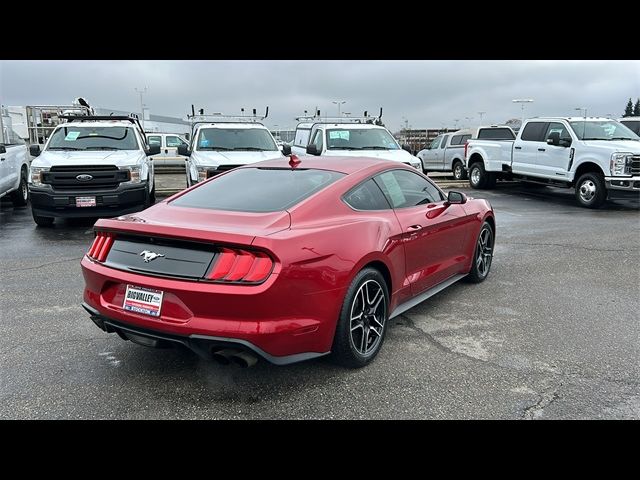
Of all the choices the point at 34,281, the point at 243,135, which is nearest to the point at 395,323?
the point at 34,281

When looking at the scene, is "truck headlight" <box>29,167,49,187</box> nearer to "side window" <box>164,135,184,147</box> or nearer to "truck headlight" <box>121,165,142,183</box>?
"truck headlight" <box>121,165,142,183</box>

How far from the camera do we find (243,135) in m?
11.2

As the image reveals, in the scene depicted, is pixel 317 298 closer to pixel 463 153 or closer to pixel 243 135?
pixel 243 135

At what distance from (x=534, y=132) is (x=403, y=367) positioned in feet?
38.3

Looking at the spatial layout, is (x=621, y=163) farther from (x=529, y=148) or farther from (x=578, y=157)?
(x=529, y=148)

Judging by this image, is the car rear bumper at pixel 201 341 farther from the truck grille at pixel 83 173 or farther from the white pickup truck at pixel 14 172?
the white pickup truck at pixel 14 172

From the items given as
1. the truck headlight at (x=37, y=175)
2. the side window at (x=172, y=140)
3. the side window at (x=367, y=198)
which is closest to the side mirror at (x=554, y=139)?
the side window at (x=367, y=198)

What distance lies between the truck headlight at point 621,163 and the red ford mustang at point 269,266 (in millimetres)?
8746

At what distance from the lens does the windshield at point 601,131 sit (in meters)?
12.2

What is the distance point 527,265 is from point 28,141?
16.7 meters

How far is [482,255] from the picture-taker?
19.2ft

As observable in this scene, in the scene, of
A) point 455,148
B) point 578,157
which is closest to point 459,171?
point 455,148

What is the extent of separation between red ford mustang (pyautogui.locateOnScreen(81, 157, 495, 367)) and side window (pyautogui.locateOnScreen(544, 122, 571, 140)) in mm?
9778

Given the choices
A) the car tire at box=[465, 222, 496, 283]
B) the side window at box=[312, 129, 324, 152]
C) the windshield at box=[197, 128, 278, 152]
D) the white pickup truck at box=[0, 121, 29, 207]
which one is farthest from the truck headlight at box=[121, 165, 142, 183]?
the car tire at box=[465, 222, 496, 283]
